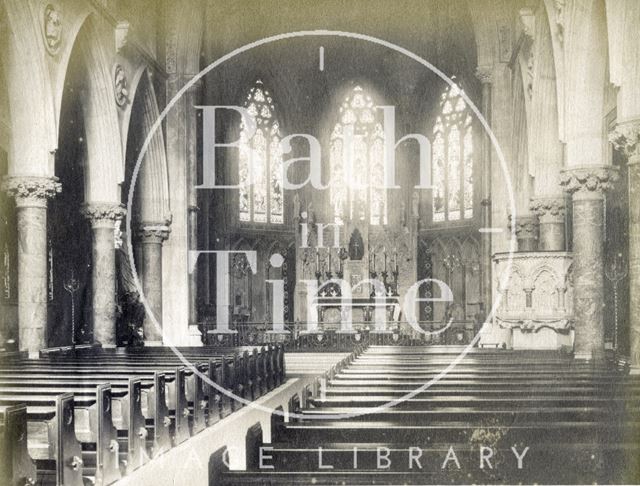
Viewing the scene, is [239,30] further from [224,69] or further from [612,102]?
[612,102]

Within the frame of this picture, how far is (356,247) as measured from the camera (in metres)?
28.5

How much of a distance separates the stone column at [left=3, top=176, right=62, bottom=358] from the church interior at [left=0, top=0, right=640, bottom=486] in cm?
5

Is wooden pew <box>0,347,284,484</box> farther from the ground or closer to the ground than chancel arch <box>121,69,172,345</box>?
closer to the ground

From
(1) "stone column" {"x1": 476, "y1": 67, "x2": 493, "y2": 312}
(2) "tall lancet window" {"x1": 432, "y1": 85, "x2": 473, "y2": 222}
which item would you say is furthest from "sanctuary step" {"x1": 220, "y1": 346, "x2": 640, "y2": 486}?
(2) "tall lancet window" {"x1": 432, "y1": 85, "x2": 473, "y2": 222}

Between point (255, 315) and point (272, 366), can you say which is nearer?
point (272, 366)

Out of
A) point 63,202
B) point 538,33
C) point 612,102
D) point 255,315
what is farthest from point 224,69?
point 612,102

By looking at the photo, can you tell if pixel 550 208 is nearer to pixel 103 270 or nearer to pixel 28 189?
pixel 103 270

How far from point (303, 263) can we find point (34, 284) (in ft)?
48.0

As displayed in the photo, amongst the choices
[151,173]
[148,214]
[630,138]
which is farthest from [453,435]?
[151,173]

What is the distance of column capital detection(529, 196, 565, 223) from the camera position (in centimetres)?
1914

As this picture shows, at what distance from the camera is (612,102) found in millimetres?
16578

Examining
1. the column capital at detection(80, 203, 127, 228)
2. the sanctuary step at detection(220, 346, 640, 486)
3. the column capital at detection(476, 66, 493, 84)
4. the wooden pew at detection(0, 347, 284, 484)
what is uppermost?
the column capital at detection(476, 66, 493, 84)

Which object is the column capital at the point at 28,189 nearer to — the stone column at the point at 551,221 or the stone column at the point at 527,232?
the stone column at the point at 551,221

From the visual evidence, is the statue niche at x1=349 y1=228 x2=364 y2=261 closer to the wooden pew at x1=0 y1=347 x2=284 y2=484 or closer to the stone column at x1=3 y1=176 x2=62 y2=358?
the stone column at x1=3 y1=176 x2=62 y2=358
